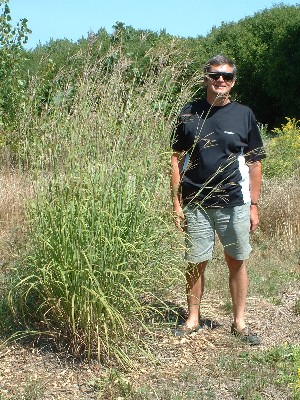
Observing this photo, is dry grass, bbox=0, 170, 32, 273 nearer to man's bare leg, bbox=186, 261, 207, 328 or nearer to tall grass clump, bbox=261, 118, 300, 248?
man's bare leg, bbox=186, 261, 207, 328

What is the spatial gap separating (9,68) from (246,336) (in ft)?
20.9

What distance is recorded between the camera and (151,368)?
4281mm

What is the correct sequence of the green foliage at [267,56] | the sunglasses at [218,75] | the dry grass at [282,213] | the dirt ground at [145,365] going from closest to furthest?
the dirt ground at [145,365] < the sunglasses at [218,75] < the dry grass at [282,213] < the green foliage at [267,56]

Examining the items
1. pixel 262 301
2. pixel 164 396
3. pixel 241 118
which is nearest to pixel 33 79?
pixel 241 118

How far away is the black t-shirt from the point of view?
4426mm

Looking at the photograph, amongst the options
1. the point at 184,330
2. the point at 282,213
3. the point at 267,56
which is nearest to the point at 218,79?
the point at 184,330

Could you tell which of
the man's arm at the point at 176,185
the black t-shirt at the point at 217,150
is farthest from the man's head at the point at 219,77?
the man's arm at the point at 176,185

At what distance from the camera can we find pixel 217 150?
4445 millimetres

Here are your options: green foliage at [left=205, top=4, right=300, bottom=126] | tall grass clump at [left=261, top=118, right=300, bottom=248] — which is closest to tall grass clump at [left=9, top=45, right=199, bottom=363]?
Result: tall grass clump at [left=261, top=118, right=300, bottom=248]

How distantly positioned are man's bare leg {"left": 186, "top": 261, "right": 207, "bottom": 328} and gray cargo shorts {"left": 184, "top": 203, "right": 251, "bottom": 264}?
0.36 ft

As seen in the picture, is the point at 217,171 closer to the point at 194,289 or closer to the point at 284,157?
the point at 194,289

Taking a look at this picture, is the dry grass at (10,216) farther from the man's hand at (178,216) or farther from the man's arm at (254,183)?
the man's arm at (254,183)

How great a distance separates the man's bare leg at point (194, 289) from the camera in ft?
15.3

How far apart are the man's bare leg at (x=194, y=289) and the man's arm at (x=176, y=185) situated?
31cm
